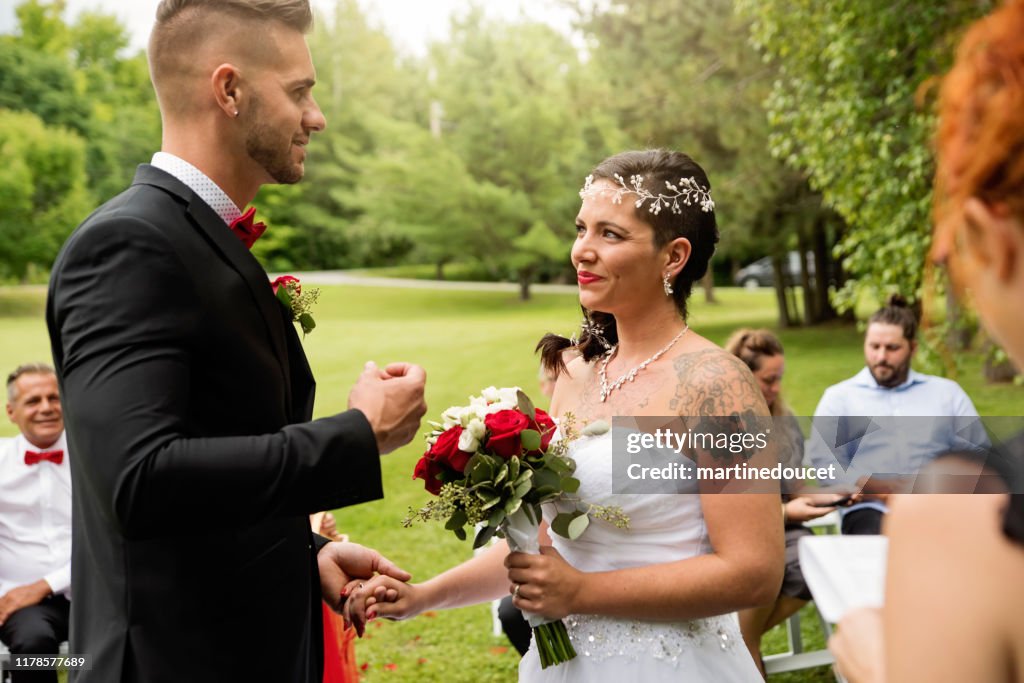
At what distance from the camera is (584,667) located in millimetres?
2637

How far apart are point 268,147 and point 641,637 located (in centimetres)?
164

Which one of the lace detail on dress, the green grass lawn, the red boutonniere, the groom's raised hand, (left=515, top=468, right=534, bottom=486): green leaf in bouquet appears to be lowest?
the green grass lawn

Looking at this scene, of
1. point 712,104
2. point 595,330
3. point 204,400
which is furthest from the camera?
point 712,104

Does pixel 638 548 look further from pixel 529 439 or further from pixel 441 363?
pixel 441 363

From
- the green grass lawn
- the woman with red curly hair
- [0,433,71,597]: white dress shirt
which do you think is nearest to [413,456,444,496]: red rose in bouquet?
the woman with red curly hair

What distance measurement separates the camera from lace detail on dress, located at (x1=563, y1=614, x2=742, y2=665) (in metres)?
2.59

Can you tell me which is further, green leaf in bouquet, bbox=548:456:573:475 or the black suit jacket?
green leaf in bouquet, bbox=548:456:573:475

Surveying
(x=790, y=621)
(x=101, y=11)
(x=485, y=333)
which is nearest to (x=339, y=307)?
(x=485, y=333)

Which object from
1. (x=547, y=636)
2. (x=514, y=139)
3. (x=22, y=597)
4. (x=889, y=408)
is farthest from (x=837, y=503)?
(x=514, y=139)

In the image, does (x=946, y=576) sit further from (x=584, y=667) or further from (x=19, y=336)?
(x=19, y=336)

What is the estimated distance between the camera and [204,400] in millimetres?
1869

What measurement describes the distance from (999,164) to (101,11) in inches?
1685

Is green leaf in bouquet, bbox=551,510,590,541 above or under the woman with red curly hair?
under

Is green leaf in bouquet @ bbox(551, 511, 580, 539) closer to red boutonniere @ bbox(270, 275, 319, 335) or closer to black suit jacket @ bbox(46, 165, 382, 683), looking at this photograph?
black suit jacket @ bbox(46, 165, 382, 683)
